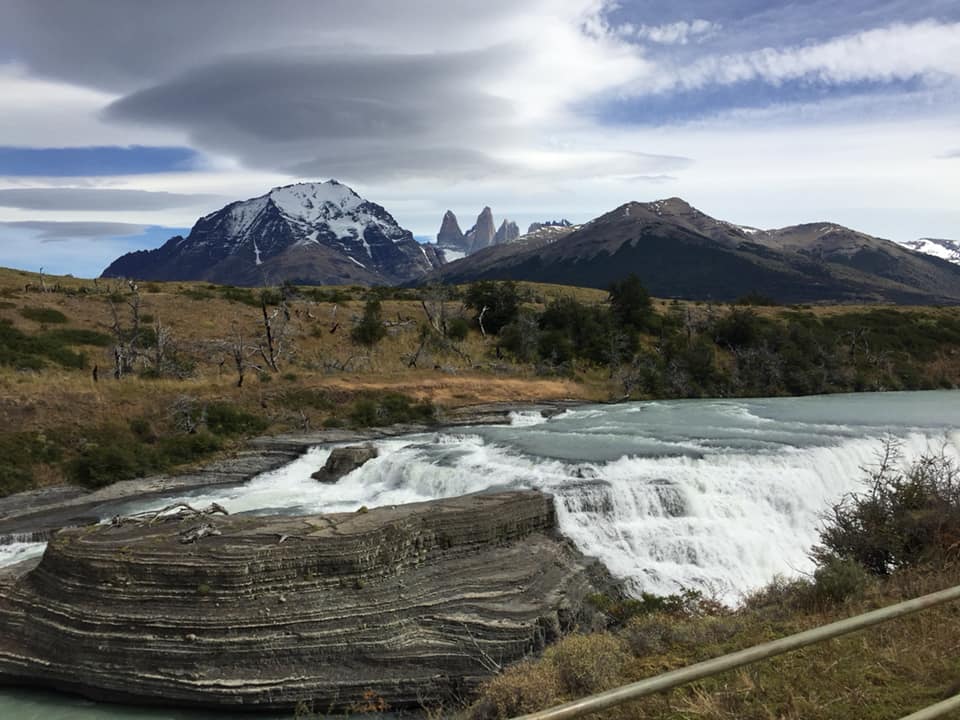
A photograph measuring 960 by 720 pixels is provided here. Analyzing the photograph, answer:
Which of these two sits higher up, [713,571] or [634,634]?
[634,634]

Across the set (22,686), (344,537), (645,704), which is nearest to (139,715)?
(22,686)

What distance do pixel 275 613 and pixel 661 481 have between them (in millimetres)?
11050

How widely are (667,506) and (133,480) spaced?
18188 mm

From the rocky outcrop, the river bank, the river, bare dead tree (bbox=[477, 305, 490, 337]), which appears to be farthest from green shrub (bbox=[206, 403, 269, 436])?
bare dead tree (bbox=[477, 305, 490, 337])

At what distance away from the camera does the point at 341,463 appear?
22.7 meters

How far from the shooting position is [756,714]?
17.0 ft

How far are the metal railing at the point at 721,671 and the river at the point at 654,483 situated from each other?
808 centimetres

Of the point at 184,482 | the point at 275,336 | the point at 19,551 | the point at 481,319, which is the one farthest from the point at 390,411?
the point at 481,319

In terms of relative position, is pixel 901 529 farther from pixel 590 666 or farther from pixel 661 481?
pixel 661 481

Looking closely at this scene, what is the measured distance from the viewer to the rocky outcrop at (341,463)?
22.5 metres

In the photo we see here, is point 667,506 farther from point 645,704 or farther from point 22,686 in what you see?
point 22,686

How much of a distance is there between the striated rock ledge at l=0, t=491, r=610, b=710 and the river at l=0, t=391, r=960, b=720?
2.97 ft

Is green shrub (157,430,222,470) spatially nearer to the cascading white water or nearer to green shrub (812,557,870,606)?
the cascading white water

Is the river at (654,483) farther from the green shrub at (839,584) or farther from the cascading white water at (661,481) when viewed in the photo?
the green shrub at (839,584)
